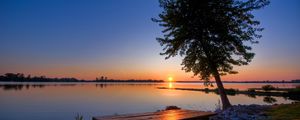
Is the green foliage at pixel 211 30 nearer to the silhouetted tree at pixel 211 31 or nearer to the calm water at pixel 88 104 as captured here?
the silhouetted tree at pixel 211 31

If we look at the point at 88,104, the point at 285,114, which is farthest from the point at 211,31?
the point at 88,104

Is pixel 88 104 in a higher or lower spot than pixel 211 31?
lower

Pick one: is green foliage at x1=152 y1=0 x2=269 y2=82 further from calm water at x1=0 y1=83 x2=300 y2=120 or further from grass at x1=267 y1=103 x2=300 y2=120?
calm water at x1=0 y1=83 x2=300 y2=120

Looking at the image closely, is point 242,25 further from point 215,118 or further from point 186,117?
point 186,117

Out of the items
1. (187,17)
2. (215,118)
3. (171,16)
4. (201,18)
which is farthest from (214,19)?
(215,118)

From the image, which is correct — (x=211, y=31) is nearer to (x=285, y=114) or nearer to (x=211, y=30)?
(x=211, y=30)

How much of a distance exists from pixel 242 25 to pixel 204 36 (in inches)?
109

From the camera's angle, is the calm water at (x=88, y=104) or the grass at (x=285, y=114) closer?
the grass at (x=285, y=114)

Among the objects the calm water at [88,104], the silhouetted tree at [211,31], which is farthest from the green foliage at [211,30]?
the calm water at [88,104]

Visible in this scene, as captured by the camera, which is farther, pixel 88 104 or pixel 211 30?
pixel 88 104

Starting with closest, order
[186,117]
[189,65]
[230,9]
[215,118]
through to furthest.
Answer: [186,117]
[215,118]
[230,9]
[189,65]

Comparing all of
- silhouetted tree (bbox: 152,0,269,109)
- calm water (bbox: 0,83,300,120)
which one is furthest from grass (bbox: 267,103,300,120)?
calm water (bbox: 0,83,300,120)

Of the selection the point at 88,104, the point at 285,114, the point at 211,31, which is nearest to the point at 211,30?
the point at 211,31

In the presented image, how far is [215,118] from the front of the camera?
11.8 metres
